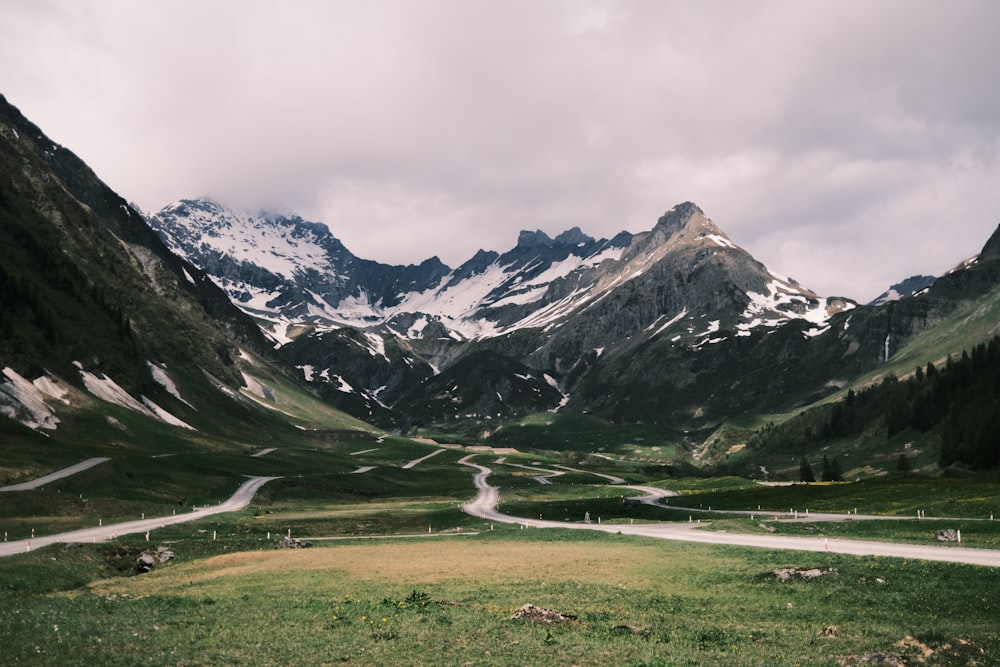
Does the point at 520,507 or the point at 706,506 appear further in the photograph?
the point at 520,507

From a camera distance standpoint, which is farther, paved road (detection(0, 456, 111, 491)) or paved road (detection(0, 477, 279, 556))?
paved road (detection(0, 456, 111, 491))

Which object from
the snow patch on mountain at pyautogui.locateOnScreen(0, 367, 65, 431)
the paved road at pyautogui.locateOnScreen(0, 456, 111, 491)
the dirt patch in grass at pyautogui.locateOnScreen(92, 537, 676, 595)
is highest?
the snow patch on mountain at pyautogui.locateOnScreen(0, 367, 65, 431)

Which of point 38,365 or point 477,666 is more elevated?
point 38,365

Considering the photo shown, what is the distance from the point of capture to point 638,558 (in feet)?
163

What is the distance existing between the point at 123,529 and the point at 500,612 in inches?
2311

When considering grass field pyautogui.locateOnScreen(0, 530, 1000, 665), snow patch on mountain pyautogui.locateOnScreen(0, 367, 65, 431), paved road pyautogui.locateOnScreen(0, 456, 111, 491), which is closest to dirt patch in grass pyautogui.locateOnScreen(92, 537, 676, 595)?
grass field pyautogui.locateOnScreen(0, 530, 1000, 665)

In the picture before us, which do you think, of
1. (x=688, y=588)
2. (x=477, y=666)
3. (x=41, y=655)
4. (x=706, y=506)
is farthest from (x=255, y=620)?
(x=706, y=506)

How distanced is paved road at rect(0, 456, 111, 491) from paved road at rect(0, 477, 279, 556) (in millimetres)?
19594

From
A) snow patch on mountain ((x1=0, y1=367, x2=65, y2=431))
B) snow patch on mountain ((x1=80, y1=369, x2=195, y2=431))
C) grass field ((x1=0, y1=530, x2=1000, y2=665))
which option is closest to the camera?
grass field ((x1=0, y1=530, x2=1000, y2=665))

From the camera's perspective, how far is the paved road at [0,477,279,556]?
5819cm

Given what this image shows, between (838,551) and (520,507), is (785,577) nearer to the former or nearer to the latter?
(838,551)

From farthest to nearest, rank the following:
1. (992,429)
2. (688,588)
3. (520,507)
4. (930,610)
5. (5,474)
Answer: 1. (992,429)
2. (520,507)
3. (5,474)
4. (688,588)
5. (930,610)

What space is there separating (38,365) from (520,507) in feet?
406

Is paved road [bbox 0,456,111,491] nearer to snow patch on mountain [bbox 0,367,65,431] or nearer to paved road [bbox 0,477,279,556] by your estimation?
paved road [bbox 0,477,279,556]
